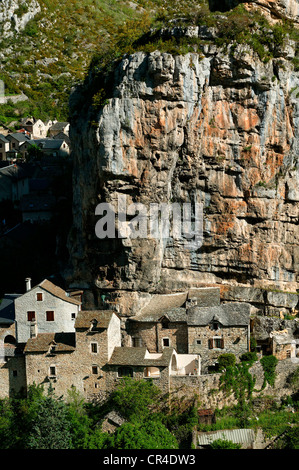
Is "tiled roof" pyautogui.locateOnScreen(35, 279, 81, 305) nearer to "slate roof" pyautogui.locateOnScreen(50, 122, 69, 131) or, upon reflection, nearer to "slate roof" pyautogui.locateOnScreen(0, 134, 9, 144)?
"slate roof" pyautogui.locateOnScreen(0, 134, 9, 144)

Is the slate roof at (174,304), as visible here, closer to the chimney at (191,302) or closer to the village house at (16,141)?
the chimney at (191,302)

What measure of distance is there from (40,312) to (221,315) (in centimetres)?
1072

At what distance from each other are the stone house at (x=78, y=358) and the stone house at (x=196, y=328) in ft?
12.2

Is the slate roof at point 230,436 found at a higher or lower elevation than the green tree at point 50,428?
lower

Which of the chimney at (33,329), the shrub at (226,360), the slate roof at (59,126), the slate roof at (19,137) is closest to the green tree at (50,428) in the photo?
the chimney at (33,329)

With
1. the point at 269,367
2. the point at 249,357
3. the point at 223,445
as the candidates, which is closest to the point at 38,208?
the point at 249,357

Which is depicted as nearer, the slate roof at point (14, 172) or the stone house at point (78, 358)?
the stone house at point (78, 358)

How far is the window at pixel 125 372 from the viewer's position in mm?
43906

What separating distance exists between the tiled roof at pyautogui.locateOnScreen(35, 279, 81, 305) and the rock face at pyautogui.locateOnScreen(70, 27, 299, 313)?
2008 mm

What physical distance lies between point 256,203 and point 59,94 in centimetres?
5408

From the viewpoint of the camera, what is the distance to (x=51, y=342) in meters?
44.3

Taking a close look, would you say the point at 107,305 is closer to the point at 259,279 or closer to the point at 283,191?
the point at 259,279

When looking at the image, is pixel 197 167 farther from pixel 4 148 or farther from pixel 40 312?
pixel 4 148

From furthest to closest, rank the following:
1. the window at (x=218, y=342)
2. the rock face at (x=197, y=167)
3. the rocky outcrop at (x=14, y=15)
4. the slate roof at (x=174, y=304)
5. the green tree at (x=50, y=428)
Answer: the rocky outcrop at (x=14, y=15) → the slate roof at (x=174, y=304) → the rock face at (x=197, y=167) → the window at (x=218, y=342) → the green tree at (x=50, y=428)
